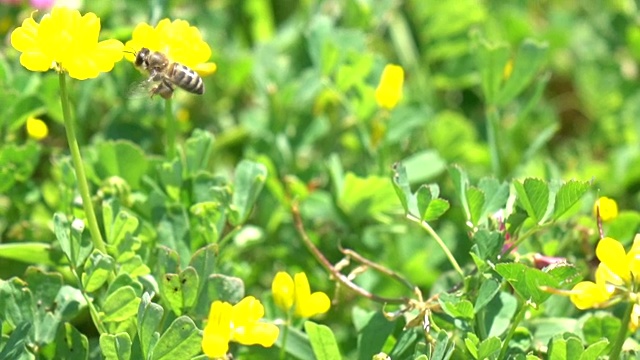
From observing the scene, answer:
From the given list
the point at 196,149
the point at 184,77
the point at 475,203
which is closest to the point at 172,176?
the point at 196,149

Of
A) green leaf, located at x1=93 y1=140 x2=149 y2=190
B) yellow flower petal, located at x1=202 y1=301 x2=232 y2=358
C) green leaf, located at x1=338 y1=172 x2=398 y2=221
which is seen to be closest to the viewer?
yellow flower petal, located at x1=202 y1=301 x2=232 y2=358

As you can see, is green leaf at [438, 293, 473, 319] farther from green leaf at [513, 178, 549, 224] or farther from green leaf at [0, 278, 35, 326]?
green leaf at [0, 278, 35, 326]

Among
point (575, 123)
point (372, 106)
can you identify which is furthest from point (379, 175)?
point (575, 123)

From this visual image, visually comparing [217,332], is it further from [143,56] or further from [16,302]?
[143,56]

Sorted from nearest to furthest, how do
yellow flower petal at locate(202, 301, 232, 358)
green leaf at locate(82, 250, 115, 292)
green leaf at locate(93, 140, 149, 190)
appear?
yellow flower petal at locate(202, 301, 232, 358), green leaf at locate(82, 250, 115, 292), green leaf at locate(93, 140, 149, 190)

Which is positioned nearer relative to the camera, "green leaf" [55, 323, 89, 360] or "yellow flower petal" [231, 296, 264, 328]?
"yellow flower petal" [231, 296, 264, 328]

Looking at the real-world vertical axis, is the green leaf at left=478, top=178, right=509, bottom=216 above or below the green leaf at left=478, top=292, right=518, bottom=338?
above

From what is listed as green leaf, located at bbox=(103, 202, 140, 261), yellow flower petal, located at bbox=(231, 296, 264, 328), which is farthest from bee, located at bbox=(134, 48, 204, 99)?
yellow flower petal, located at bbox=(231, 296, 264, 328)
